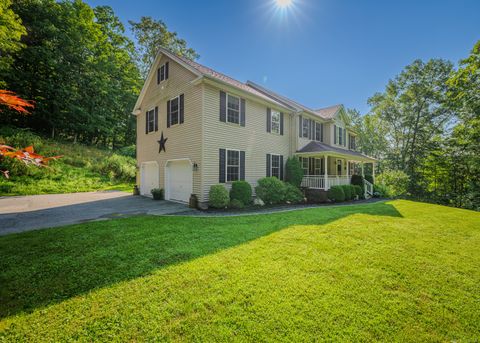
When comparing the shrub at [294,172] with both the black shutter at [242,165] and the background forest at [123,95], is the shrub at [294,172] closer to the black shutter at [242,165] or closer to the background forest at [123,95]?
the black shutter at [242,165]

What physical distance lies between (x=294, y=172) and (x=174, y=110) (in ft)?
27.1

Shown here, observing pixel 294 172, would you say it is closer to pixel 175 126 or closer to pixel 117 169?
pixel 175 126

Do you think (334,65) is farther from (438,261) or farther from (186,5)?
(438,261)

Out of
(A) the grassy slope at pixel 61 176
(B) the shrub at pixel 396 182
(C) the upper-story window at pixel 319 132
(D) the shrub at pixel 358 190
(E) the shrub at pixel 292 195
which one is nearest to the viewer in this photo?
(E) the shrub at pixel 292 195

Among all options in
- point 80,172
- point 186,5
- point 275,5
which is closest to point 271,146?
point 275,5

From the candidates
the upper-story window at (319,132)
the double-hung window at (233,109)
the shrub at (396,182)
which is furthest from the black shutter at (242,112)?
the shrub at (396,182)

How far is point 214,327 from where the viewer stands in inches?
88.6

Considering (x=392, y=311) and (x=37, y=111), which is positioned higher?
(x=37, y=111)

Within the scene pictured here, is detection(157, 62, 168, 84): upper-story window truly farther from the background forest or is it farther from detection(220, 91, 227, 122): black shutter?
the background forest

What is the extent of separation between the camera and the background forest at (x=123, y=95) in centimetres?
1590

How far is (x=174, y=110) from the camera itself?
1109 centimetres

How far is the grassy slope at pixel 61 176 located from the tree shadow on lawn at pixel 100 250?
26.1 ft

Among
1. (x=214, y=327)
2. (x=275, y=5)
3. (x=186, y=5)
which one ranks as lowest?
(x=214, y=327)

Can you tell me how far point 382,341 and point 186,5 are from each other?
1486 centimetres
